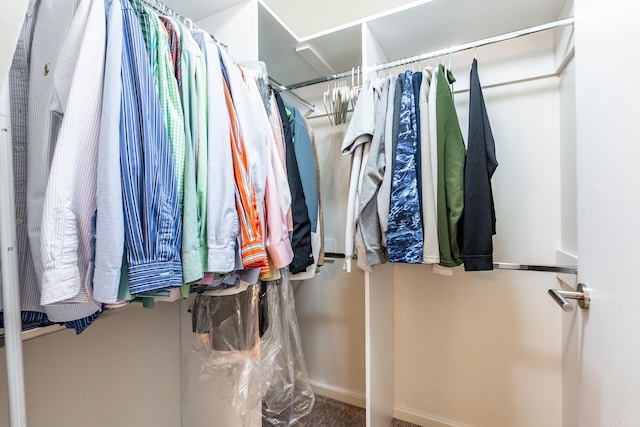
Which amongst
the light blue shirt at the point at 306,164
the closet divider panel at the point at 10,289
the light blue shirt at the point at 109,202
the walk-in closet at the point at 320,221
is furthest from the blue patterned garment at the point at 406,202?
the closet divider panel at the point at 10,289

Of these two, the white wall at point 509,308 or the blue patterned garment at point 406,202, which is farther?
the white wall at point 509,308

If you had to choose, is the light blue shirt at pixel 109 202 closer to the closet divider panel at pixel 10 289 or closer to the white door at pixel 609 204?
the closet divider panel at pixel 10 289

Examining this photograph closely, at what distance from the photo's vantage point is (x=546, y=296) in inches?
49.8

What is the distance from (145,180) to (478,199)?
0.98m

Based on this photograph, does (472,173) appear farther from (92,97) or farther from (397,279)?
(92,97)

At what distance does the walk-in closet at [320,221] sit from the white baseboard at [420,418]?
1 centimetres

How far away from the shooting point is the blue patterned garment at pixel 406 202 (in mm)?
1004

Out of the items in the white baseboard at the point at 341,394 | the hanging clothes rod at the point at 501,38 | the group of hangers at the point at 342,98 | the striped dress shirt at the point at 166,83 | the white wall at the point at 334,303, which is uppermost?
the hanging clothes rod at the point at 501,38

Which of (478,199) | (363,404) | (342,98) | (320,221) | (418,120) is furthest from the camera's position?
(363,404)

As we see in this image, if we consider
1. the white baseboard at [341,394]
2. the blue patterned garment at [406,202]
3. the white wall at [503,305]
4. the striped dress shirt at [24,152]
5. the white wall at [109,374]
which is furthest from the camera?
the white baseboard at [341,394]

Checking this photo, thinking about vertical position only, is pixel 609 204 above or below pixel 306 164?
below

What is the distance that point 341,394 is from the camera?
5.67 feet

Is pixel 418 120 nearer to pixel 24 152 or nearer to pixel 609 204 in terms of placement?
pixel 609 204

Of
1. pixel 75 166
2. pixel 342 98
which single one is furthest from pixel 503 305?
pixel 75 166
